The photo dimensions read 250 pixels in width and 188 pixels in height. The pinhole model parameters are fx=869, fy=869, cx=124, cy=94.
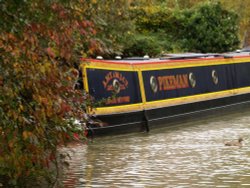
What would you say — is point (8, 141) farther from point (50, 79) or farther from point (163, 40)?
point (163, 40)

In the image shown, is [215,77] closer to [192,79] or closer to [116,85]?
[192,79]

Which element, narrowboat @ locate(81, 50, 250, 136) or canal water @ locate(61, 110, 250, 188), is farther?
narrowboat @ locate(81, 50, 250, 136)

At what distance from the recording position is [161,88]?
19234 millimetres

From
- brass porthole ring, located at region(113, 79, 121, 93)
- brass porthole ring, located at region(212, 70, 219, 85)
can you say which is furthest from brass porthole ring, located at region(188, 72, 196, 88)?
brass porthole ring, located at region(113, 79, 121, 93)

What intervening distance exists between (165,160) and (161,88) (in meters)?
6.31

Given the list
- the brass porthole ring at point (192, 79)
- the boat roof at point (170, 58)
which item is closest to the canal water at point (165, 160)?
the boat roof at point (170, 58)

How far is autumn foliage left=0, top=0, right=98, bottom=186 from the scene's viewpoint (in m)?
7.49

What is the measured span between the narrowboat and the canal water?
16.6 inches

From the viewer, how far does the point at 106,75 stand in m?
17.0

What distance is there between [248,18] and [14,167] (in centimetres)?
3283

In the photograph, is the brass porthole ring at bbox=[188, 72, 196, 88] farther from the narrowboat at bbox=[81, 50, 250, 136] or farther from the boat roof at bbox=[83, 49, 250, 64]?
the boat roof at bbox=[83, 49, 250, 64]

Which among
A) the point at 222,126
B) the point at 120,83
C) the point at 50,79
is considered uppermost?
the point at 50,79

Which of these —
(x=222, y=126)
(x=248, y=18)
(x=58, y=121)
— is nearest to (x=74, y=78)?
(x=58, y=121)

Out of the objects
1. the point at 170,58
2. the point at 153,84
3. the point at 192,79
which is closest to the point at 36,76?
the point at 153,84
